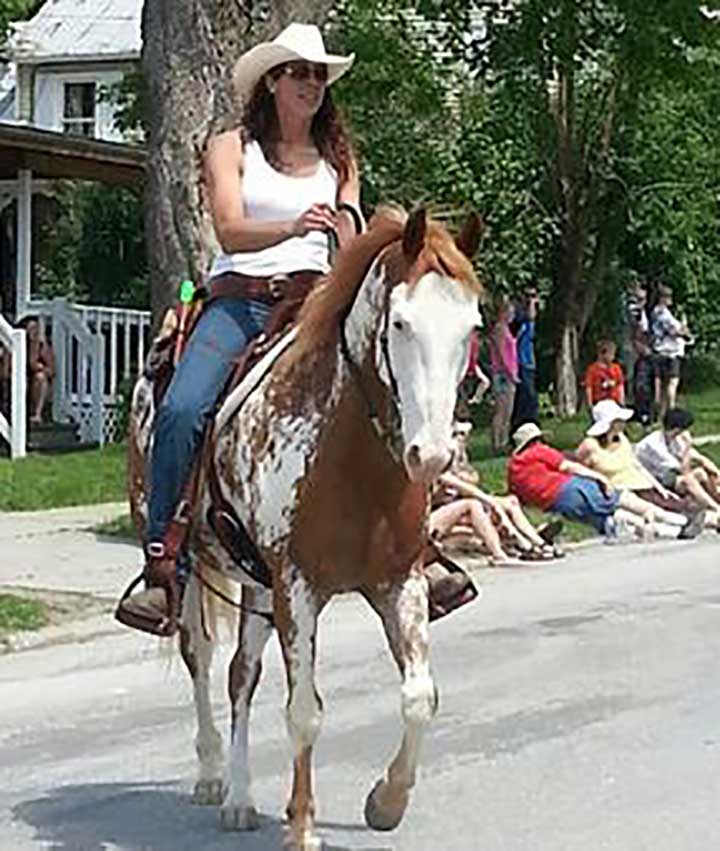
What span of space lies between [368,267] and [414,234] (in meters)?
0.36

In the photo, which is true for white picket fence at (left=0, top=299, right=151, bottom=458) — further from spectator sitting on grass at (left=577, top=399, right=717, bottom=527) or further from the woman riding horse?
the woman riding horse

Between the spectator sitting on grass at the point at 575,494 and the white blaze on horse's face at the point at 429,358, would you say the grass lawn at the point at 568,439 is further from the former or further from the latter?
the white blaze on horse's face at the point at 429,358

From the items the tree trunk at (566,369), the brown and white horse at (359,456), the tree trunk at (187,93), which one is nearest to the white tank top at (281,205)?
the brown and white horse at (359,456)

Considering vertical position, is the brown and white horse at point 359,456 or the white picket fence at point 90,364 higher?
the brown and white horse at point 359,456

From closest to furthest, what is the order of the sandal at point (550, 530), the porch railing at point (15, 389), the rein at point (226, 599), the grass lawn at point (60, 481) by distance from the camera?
the rein at point (226, 599) → the sandal at point (550, 530) → the grass lawn at point (60, 481) → the porch railing at point (15, 389)

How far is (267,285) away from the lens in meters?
7.77

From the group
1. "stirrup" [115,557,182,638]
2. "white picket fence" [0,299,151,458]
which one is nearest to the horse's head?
"stirrup" [115,557,182,638]

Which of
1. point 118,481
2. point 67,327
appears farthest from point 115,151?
point 118,481

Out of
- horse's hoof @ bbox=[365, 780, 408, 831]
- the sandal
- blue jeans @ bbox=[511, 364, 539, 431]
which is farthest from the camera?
blue jeans @ bbox=[511, 364, 539, 431]

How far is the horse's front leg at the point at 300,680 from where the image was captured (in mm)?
6996

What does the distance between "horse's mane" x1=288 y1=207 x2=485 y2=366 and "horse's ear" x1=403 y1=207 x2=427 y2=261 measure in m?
0.02

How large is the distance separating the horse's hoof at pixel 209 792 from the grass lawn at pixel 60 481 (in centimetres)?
1188

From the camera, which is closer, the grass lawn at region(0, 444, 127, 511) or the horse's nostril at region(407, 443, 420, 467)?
the horse's nostril at region(407, 443, 420, 467)

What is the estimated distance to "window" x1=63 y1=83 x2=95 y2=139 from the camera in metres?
58.5
